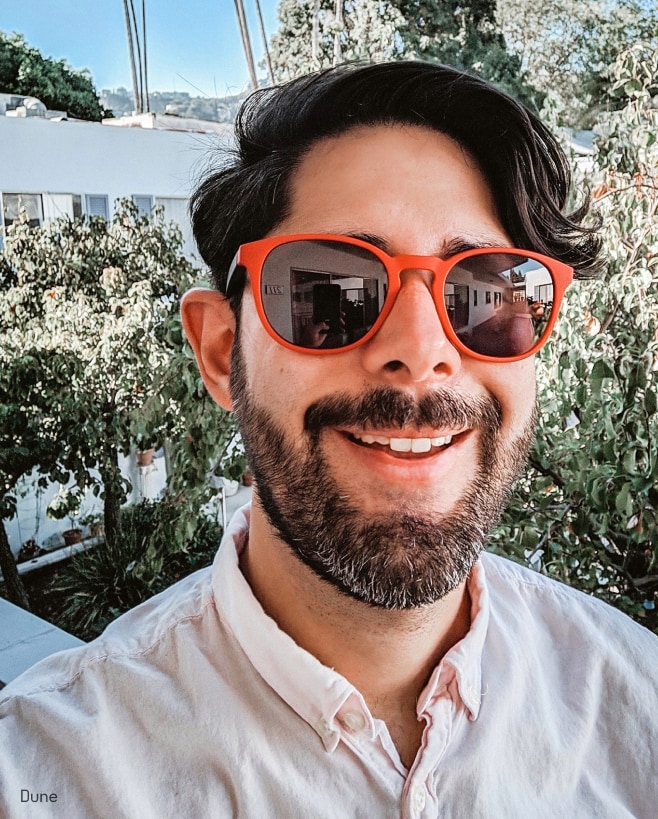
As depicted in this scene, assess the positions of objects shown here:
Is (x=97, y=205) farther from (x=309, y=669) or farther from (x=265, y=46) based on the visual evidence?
(x=309, y=669)

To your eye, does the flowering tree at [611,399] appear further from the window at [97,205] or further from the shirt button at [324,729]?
the window at [97,205]

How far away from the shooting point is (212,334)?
49.1 inches

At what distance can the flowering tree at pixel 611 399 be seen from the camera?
1686 mm

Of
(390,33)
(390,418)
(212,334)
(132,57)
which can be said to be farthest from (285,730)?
(132,57)

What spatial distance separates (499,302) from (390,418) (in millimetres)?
246

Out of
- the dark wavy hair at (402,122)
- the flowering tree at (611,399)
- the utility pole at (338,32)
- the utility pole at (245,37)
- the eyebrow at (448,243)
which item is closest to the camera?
the eyebrow at (448,243)

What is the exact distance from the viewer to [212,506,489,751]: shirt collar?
966mm

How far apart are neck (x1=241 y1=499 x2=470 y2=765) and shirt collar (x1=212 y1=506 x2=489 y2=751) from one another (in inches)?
1.3

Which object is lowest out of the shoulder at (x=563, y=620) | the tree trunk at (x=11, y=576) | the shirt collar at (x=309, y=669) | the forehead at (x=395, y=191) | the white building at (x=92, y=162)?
the tree trunk at (x=11, y=576)

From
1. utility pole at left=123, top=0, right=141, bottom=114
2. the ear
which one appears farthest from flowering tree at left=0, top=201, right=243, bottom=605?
the ear

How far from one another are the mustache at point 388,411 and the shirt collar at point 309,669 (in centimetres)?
27

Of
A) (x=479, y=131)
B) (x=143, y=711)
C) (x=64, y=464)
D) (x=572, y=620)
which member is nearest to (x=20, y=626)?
(x=64, y=464)

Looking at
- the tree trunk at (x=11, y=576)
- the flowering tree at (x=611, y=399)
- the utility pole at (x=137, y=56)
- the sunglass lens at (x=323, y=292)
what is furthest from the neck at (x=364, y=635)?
the tree trunk at (x=11, y=576)

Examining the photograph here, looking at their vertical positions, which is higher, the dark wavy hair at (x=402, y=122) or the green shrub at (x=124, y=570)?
the dark wavy hair at (x=402, y=122)
